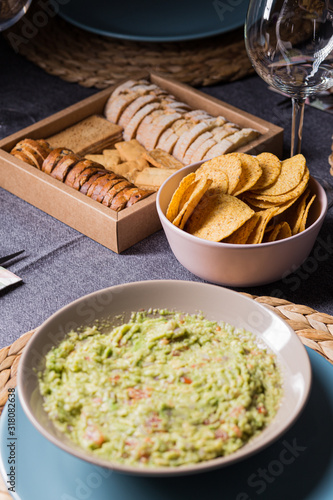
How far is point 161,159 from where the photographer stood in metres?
1.64

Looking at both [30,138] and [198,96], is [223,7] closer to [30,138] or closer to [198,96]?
[198,96]

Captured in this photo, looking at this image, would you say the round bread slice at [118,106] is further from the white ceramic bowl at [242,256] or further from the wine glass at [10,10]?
the white ceramic bowl at [242,256]

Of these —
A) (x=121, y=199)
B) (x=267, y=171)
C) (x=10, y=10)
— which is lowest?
(x=121, y=199)

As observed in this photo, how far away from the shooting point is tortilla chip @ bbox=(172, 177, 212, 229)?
1.21 metres

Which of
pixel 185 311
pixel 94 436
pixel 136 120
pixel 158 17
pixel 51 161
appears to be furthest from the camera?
pixel 158 17

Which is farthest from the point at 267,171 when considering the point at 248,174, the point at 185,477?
the point at 185,477

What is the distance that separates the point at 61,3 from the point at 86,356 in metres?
1.65

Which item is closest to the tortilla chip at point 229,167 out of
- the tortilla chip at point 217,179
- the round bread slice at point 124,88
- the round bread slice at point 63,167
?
the tortilla chip at point 217,179

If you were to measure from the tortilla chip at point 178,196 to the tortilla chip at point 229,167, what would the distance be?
6cm

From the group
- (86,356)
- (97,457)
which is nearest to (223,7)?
(86,356)

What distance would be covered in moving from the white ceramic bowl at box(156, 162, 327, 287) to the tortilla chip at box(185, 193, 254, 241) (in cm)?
3

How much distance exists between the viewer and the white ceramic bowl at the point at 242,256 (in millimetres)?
1189

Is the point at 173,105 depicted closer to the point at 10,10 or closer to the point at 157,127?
the point at 157,127

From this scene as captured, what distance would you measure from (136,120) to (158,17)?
582 millimetres
